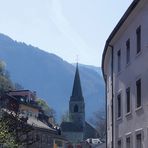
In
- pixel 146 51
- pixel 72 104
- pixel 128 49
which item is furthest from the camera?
pixel 72 104

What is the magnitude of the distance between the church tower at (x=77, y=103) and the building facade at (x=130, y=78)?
439 feet

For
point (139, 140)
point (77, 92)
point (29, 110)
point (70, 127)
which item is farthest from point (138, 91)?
point (70, 127)

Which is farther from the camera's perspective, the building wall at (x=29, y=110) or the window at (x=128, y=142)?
the building wall at (x=29, y=110)

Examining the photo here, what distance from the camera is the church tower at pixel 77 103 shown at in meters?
171

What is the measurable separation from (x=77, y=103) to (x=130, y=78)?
14262 centimetres

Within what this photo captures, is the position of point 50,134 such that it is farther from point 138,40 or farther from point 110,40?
point 138,40

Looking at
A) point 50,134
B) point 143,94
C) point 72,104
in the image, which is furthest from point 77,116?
point 143,94

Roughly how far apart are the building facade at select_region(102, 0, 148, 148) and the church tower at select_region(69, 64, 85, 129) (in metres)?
134

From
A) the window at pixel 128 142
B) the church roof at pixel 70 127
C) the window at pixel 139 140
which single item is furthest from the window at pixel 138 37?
the church roof at pixel 70 127

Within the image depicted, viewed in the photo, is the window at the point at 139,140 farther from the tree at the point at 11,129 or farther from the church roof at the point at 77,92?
the church roof at the point at 77,92

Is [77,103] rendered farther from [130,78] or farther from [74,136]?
[130,78]

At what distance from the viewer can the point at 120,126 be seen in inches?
1293

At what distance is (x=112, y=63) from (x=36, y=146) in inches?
1720

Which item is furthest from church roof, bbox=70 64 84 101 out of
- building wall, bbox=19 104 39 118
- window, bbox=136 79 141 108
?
window, bbox=136 79 141 108
